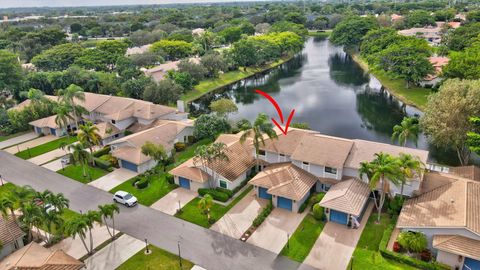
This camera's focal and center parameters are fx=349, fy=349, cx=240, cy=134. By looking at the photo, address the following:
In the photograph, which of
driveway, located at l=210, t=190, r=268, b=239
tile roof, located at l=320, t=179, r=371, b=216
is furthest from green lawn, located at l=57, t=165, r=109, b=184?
tile roof, located at l=320, t=179, r=371, b=216

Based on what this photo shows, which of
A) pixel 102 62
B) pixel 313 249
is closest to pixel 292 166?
pixel 313 249

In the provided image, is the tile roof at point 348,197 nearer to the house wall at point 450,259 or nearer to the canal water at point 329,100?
the house wall at point 450,259

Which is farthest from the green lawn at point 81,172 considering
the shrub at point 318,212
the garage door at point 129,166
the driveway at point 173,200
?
the shrub at point 318,212

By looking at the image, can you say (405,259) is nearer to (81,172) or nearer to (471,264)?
(471,264)

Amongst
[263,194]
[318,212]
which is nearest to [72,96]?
[263,194]

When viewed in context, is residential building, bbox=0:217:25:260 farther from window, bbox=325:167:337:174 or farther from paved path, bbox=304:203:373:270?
window, bbox=325:167:337:174

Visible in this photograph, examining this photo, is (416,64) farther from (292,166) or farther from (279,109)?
(292,166)
